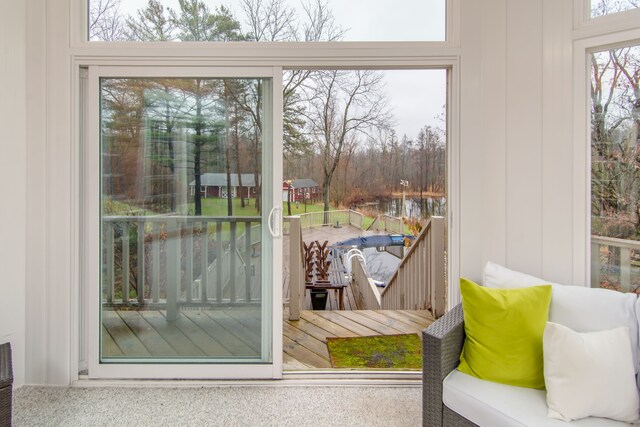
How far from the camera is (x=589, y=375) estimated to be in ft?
4.29

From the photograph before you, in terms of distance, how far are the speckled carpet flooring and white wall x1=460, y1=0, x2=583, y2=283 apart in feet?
3.08

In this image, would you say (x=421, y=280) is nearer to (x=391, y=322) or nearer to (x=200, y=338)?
(x=391, y=322)

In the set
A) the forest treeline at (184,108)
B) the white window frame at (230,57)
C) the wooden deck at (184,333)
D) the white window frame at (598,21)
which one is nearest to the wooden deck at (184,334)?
the wooden deck at (184,333)

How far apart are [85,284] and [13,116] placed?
1.06 m

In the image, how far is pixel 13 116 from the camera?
6.50 ft

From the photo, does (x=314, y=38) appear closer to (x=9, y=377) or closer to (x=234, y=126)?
(x=234, y=126)

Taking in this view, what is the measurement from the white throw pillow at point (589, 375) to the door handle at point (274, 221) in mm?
1438

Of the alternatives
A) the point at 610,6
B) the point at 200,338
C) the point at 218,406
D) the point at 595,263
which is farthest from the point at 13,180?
the point at 610,6

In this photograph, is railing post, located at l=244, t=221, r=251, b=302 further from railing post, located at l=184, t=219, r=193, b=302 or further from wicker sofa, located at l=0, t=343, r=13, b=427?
wicker sofa, located at l=0, t=343, r=13, b=427

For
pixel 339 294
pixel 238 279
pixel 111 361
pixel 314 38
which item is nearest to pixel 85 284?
pixel 111 361

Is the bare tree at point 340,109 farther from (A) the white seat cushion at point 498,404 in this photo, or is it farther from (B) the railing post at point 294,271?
(A) the white seat cushion at point 498,404

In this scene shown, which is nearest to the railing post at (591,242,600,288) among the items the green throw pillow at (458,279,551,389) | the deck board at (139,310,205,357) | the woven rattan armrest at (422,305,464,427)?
the green throw pillow at (458,279,551,389)

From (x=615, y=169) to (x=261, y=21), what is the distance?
7.39 feet

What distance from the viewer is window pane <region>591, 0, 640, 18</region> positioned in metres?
1.84
